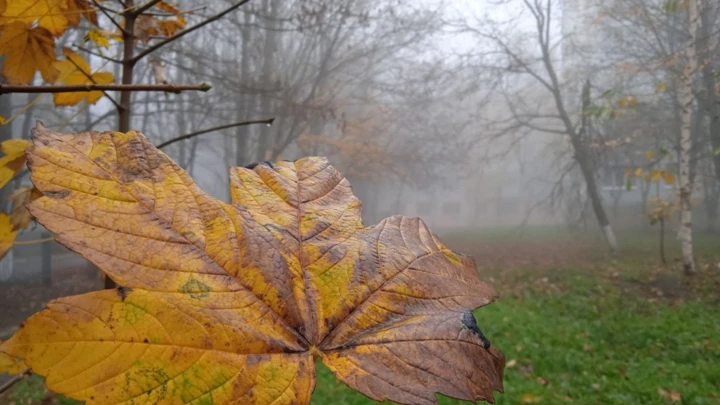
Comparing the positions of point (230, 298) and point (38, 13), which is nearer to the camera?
point (230, 298)

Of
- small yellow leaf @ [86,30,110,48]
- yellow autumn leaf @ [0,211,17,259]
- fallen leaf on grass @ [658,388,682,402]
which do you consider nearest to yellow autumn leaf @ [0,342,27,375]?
yellow autumn leaf @ [0,211,17,259]

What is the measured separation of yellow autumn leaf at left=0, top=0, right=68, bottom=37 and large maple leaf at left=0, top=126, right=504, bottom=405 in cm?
57

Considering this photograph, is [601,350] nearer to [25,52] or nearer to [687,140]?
[687,140]

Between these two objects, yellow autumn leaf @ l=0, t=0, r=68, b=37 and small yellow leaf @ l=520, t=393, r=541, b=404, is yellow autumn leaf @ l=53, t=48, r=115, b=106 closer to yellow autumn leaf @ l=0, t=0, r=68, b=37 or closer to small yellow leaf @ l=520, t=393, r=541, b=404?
yellow autumn leaf @ l=0, t=0, r=68, b=37

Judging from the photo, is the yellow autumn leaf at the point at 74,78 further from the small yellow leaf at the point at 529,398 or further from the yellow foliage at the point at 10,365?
the small yellow leaf at the point at 529,398

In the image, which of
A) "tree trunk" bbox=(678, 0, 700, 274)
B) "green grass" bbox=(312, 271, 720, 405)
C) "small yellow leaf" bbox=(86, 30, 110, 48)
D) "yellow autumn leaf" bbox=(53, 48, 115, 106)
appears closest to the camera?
"yellow autumn leaf" bbox=(53, 48, 115, 106)

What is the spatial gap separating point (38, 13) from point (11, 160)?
0.29m

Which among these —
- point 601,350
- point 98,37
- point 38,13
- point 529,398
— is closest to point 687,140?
point 601,350

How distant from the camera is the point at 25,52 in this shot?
92cm

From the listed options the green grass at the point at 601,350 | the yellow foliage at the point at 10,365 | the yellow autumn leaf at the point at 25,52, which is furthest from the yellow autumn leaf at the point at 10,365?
the green grass at the point at 601,350

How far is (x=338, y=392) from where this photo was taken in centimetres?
446

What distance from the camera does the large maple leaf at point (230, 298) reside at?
37 centimetres

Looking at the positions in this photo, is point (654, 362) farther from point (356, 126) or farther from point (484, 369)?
point (356, 126)

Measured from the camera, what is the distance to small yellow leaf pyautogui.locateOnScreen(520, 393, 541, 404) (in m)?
3.96
